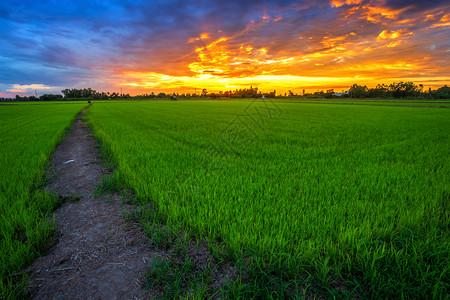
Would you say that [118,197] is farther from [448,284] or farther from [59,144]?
[59,144]

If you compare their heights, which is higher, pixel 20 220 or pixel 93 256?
pixel 20 220

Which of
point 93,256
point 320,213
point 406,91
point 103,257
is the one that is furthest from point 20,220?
point 406,91

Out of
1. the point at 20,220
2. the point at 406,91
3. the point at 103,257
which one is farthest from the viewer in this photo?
the point at 406,91

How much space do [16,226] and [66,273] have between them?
126 cm

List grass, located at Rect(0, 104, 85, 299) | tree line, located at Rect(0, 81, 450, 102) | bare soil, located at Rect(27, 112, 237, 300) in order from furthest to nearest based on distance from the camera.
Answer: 1. tree line, located at Rect(0, 81, 450, 102)
2. grass, located at Rect(0, 104, 85, 299)
3. bare soil, located at Rect(27, 112, 237, 300)

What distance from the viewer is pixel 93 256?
2004mm

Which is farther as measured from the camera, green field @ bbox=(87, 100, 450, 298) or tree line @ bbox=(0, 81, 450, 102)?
tree line @ bbox=(0, 81, 450, 102)

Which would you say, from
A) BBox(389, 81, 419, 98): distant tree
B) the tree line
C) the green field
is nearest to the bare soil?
the green field

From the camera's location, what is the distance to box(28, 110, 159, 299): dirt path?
5.29ft

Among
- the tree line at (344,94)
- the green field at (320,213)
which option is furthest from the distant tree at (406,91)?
the green field at (320,213)

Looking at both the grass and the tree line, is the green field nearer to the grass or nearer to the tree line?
the grass

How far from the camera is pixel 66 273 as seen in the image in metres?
1.79

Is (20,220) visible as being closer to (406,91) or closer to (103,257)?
(103,257)

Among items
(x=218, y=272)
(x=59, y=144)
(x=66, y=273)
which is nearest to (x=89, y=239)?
(x=66, y=273)
